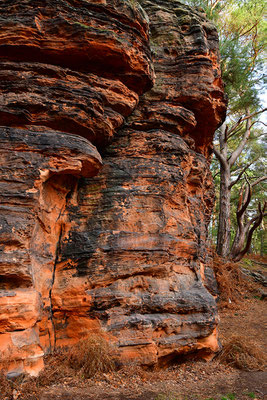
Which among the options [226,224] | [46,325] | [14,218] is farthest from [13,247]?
[226,224]

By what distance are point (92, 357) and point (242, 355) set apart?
3.52m

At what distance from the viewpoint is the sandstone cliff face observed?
197 inches

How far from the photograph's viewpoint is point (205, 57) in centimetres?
777

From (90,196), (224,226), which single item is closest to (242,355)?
(90,196)

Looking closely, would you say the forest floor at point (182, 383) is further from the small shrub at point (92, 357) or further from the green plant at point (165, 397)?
the small shrub at point (92, 357)

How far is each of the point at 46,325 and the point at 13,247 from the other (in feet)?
5.10

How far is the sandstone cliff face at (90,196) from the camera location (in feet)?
16.5

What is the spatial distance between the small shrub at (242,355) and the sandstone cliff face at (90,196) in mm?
766

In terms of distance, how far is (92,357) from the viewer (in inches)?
191

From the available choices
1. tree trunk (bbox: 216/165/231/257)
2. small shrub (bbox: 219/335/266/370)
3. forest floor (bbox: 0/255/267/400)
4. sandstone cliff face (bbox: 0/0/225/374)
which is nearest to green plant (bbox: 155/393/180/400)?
forest floor (bbox: 0/255/267/400)

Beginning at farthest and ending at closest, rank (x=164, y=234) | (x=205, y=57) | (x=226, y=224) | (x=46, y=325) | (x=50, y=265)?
(x=226, y=224) < (x=205, y=57) < (x=164, y=234) < (x=50, y=265) < (x=46, y=325)

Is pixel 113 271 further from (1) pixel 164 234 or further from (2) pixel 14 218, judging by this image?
(2) pixel 14 218

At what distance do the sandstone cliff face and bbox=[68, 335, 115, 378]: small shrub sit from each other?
221 mm

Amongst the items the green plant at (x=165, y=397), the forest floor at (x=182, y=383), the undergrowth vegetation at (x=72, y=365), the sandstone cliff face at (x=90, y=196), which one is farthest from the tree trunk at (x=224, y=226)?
the green plant at (x=165, y=397)
